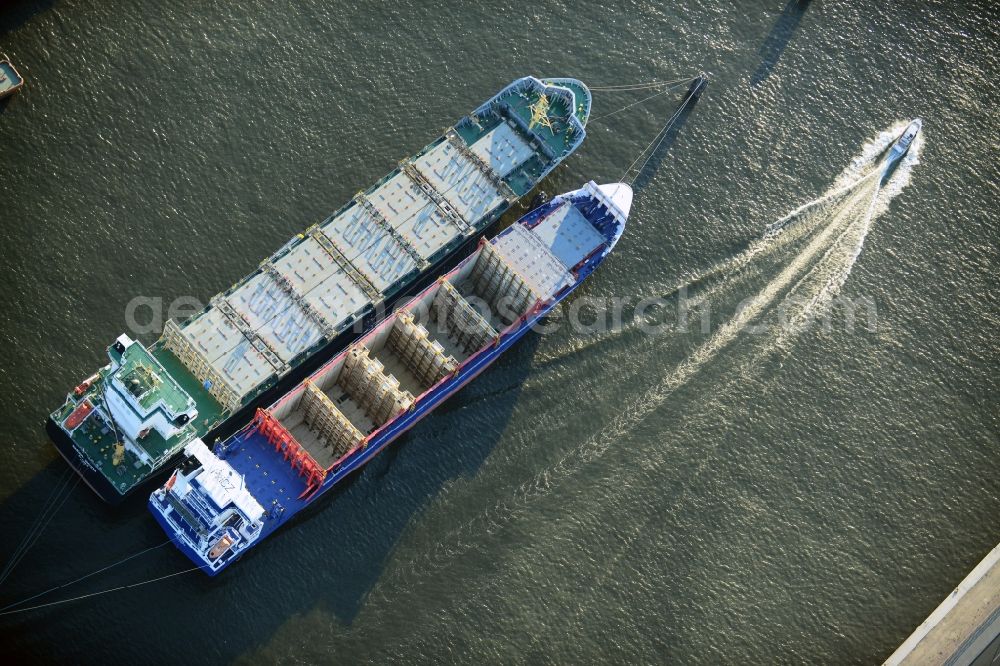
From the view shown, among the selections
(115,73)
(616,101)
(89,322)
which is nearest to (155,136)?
(115,73)

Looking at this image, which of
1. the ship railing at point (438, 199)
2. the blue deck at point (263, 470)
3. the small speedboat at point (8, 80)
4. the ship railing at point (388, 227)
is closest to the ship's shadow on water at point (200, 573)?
the blue deck at point (263, 470)

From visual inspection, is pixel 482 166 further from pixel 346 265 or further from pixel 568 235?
pixel 346 265

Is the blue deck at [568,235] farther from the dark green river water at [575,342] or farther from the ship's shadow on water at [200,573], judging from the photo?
the ship's shadow on water at [200,573]

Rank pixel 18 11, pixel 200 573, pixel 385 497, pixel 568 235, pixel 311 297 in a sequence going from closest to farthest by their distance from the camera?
pixel 200 573
pixel 311 297
pixel 385 497
pixel 568 235
pixel 18 11

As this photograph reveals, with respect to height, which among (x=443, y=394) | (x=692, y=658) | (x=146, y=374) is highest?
(x=146, y=374)

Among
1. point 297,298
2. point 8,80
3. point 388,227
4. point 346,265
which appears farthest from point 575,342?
point 8,80

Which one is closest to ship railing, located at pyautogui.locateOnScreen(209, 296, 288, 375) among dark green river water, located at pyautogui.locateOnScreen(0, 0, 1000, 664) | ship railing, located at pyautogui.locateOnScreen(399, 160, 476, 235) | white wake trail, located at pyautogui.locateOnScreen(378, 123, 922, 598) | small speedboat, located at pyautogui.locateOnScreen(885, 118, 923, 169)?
dark green river water, located at pyautogui.locateOnScreen(0, 0, 1000, 664)

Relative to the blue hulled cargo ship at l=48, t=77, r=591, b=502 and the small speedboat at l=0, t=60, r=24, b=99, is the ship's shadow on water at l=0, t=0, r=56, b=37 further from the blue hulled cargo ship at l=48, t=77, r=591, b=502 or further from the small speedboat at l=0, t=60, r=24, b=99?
the blue hulled cargo ship at l=48, t=77, r=591, b=502

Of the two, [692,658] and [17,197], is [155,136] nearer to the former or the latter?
[17,197]
